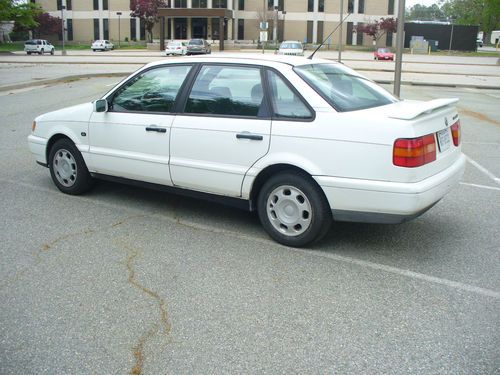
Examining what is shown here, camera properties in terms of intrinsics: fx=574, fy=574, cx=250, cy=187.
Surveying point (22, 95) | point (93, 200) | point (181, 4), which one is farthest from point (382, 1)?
point (93, 200)

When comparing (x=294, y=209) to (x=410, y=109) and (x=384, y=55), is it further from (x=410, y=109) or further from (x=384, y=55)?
(x=384, y=55)

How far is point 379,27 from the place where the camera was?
82.7m

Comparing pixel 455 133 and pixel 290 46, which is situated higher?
pixel 290 46

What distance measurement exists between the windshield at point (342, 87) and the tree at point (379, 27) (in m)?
78.8

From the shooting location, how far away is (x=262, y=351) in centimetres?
334

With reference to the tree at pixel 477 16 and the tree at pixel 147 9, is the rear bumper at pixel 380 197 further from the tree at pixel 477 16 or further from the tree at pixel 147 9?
the tree at pixel 477 16

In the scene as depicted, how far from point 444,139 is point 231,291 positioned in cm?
232

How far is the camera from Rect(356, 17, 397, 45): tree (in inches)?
3174

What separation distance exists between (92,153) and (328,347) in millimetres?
3835

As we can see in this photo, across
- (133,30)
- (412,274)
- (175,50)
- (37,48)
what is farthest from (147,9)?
(412,274)

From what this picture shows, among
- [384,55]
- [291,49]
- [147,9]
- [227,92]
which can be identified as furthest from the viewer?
[147,9]

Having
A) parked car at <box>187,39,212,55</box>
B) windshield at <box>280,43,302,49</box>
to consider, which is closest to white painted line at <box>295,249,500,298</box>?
windshield at <box>280,43,302,49</box>

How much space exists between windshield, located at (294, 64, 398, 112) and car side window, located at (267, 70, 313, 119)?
0.59 ft

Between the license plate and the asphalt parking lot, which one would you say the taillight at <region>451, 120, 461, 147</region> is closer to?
the license plate
